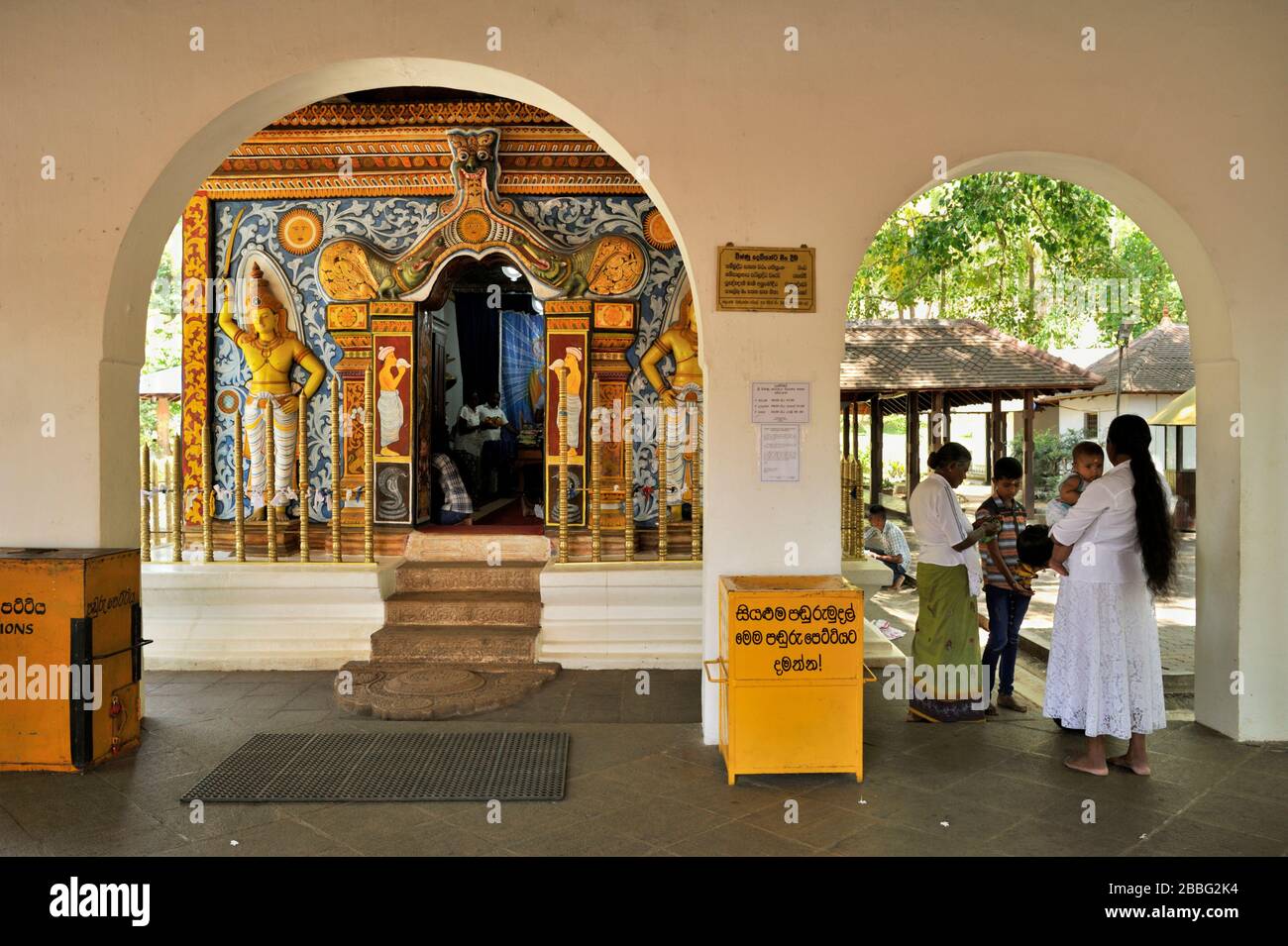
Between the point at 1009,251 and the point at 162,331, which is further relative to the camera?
the point at 162,331

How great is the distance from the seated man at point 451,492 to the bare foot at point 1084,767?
5.43 metres

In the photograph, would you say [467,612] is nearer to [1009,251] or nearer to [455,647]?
[455,647]

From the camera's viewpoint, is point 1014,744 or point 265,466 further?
point 265,466

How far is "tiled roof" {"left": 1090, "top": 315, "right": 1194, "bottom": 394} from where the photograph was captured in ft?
61.3

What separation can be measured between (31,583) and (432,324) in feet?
14.9

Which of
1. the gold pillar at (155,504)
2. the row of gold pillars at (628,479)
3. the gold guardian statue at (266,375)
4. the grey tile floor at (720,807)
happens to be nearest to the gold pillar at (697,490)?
the row of gold pillars at (628,479)

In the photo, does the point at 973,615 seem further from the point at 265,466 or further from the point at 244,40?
the point at 265,466

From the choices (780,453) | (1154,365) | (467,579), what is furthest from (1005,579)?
(1154,365)

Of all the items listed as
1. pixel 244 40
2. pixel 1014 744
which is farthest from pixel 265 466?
pixel 1014 744

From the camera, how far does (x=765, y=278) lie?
14.4 ft

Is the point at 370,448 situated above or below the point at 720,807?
above

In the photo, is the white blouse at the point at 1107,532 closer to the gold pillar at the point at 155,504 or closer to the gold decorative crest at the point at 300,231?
the gold decorative crest at the point at 300,231

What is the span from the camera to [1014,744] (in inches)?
176

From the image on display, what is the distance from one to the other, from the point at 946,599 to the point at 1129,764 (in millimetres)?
1097
